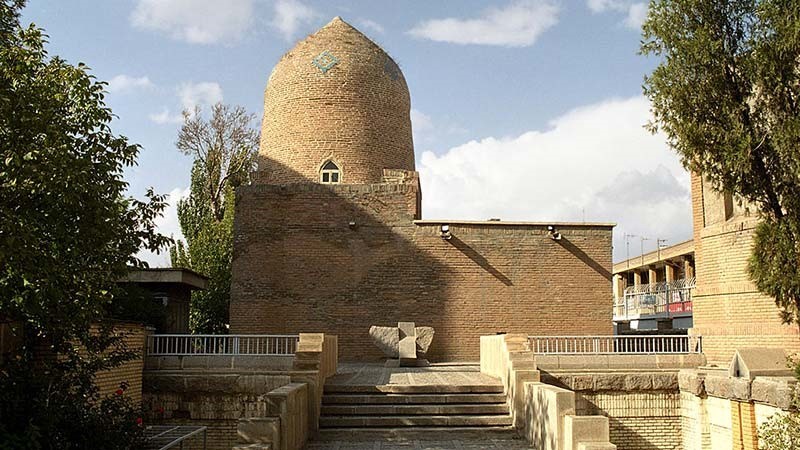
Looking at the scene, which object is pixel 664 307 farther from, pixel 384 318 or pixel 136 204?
pixel 136 204

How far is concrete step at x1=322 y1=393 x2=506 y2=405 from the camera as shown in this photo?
1134 centimetres

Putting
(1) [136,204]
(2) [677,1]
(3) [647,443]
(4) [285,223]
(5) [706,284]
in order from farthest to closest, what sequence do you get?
(4) [285,223] < (5) [706,284] < (3) [647,443] < (2) [677,1] < (1) [136,204]

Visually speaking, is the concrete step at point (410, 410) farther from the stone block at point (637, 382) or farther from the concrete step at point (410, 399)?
the stone block at point (637, 382)

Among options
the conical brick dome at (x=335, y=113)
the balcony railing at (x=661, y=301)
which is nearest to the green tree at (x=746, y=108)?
the conical brick dome at (x=335, y=113)

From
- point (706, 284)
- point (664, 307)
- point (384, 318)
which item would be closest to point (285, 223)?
point (384, 318)

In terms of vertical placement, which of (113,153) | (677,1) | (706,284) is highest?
(677,1)

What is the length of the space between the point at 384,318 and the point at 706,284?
8.04 metres

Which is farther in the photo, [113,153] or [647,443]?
[647,443]

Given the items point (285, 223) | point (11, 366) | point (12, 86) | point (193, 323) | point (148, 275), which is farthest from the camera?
point (193, 323)

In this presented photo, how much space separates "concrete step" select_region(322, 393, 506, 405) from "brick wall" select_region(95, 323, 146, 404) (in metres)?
3.21

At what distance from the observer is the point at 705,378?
12.3 metres

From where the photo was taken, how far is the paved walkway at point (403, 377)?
40.4 feet

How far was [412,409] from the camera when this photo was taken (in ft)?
36.1

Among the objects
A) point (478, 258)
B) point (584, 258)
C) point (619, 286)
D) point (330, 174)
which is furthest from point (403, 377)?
point (619, 286)
